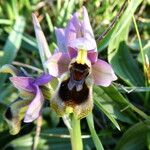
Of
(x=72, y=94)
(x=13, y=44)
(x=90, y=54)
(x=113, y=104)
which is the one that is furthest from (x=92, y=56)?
(x=13, y=44)

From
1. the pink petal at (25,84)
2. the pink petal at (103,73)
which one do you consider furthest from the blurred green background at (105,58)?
the pink petal at (25,84)

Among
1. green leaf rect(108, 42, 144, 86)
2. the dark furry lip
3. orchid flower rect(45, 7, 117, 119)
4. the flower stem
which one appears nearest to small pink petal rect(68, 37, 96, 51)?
orchid flower rect(45, 7, 117, 119)

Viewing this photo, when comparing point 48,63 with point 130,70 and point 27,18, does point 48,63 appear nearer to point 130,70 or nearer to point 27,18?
point 130,70

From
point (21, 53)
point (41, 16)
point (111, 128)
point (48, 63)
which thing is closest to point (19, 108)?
point (48, 63)

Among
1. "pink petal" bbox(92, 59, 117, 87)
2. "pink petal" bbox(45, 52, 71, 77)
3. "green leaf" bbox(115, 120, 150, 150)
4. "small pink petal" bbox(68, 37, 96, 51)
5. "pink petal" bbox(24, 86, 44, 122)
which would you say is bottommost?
"green leaf" bbox(115, 120, 150, 150)

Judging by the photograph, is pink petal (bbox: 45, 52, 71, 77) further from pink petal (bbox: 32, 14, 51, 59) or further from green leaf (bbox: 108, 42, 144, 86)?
green leaf (bbox: 108, 42, 144, 86)

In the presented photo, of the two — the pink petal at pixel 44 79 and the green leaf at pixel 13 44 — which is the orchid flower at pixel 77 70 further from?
the green leaf at pixel 13 44

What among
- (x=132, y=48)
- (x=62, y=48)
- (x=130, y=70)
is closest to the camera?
(x=62, y=48)
